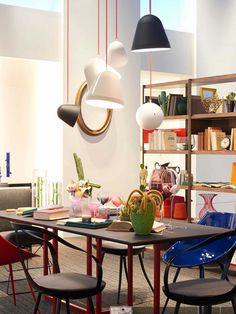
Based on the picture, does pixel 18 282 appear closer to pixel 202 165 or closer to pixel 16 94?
pixel 16 94

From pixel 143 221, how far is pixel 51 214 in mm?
971

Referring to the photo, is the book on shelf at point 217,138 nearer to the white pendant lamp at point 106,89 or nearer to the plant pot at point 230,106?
the plant pot at point 230,106

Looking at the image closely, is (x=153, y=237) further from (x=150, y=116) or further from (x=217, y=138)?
(x=217, y=138)

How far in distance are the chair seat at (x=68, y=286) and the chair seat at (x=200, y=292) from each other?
1.41 feet

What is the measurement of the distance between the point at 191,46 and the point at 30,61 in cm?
307

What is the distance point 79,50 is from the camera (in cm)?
868

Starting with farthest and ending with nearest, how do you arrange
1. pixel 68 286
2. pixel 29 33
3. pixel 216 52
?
pixel 216 52
pixel 29 33
pixel 68 286

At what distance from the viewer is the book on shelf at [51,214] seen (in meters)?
4.37

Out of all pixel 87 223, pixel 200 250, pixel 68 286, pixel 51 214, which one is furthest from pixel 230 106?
pixel 68 286

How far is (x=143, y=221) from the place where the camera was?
362 cm

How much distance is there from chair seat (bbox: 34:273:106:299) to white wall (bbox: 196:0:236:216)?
6.94 metres

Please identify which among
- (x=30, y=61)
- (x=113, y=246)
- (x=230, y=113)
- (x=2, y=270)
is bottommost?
(x=2, y=270)

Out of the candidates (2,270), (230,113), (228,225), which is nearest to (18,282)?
(2,270)

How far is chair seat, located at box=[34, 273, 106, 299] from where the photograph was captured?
335 cm
